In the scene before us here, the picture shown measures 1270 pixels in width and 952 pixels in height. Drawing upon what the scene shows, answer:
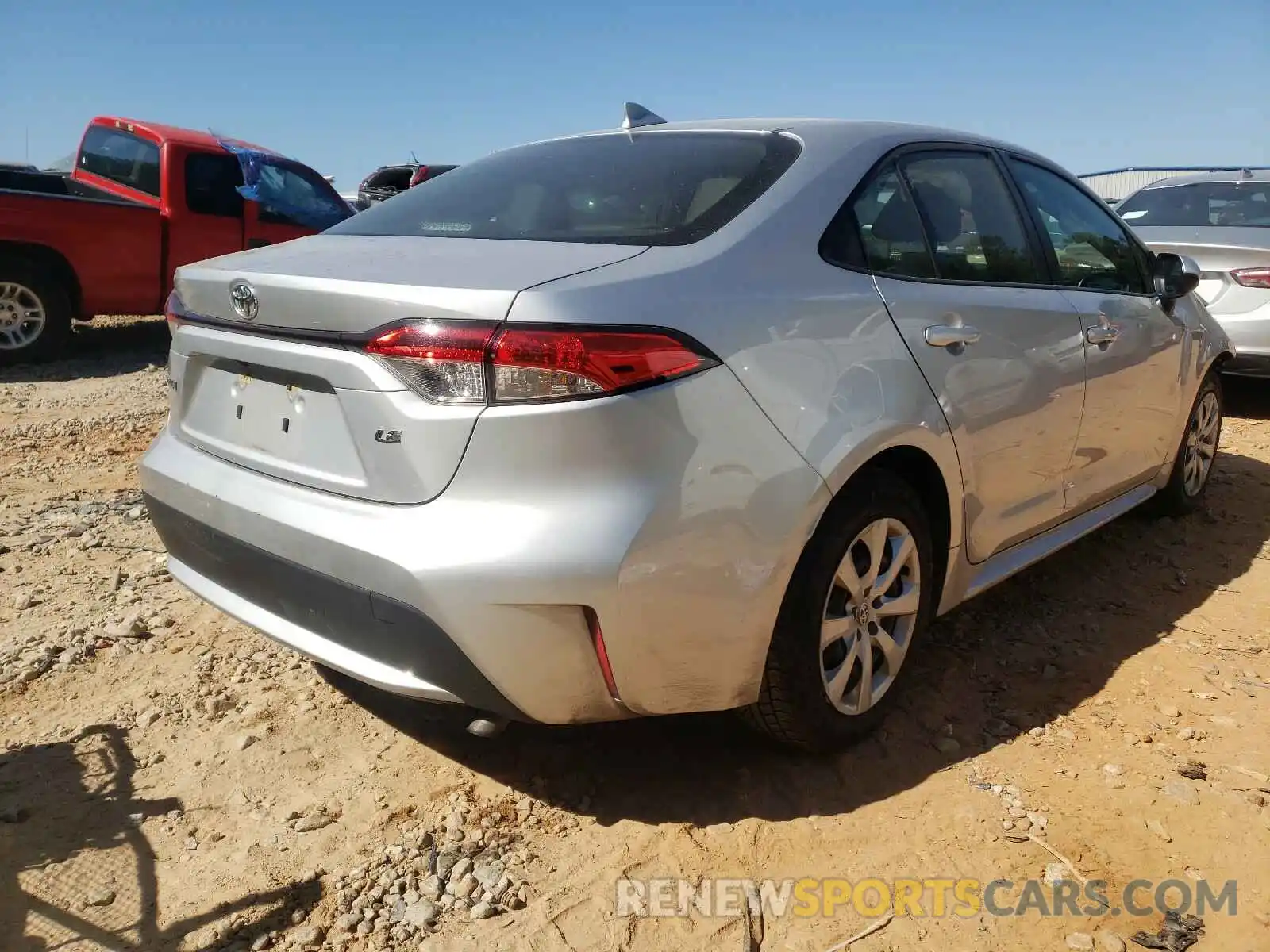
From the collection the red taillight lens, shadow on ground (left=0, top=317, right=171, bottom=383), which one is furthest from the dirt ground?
shadow on ground (left=0, top=317, right=171, bottom=383)

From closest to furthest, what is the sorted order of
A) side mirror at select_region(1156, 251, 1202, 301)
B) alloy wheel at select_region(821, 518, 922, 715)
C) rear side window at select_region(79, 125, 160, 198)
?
alloy wheel at select_region(821, 518, 922, 715), side mirror at select_region(1156, 251, 1202, 301), rear side window at select_region(79, 125, 160, 198)

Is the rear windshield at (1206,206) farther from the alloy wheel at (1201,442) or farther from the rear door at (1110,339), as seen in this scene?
the rear door at (1110,339)

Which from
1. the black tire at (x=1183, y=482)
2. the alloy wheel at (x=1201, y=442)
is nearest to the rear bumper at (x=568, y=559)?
the black tire at (x=1183, y=482)

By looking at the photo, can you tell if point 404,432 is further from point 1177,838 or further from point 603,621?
point 1177,838

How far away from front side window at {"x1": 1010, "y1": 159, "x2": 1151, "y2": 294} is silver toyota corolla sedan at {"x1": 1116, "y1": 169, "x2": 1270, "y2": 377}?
214cm

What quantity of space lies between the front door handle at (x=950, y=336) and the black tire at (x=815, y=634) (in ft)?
1.19

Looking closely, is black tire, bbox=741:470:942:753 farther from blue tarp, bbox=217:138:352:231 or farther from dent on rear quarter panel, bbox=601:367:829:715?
blue tarp, bbox=217:138:352:231

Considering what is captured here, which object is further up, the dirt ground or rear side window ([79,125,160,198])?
rear side window ([79,125,160,198])

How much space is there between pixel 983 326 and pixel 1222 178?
6.30 meters

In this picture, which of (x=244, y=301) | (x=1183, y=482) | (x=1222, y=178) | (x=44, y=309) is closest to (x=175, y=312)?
(x=244, y=301)

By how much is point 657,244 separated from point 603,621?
806mm

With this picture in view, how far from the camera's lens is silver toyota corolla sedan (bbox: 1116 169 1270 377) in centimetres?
605

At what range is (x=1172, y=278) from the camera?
383 cm

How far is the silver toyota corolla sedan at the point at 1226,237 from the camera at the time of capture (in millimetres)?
6051
